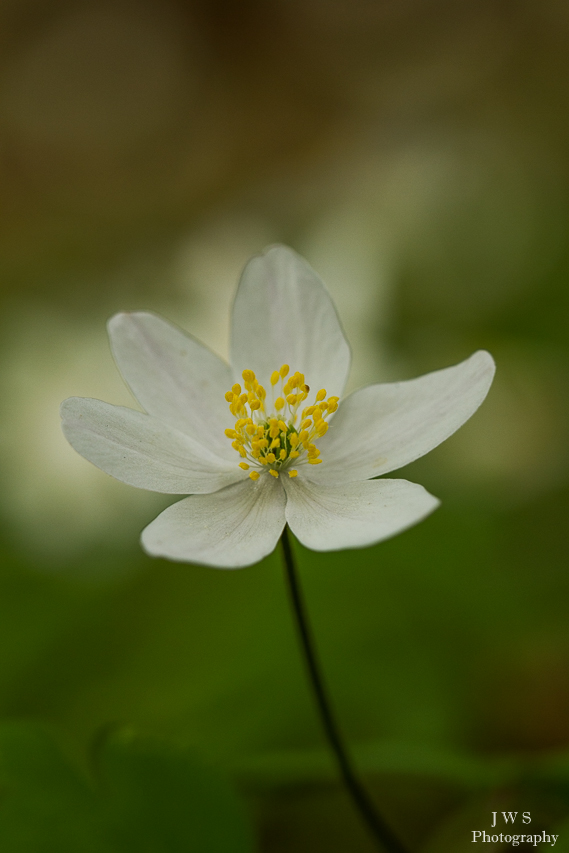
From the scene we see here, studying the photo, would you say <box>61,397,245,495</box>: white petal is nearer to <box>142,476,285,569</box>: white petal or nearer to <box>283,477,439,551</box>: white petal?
<box>142,476,285,569</box>: white petal

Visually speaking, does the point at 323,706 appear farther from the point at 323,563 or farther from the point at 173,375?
the point at 323,563

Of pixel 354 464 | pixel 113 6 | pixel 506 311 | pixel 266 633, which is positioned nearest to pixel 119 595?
pixel 266 633

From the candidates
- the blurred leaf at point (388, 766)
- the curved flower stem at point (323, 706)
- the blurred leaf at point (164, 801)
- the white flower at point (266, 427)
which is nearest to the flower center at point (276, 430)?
the white flower at point (266, 427)

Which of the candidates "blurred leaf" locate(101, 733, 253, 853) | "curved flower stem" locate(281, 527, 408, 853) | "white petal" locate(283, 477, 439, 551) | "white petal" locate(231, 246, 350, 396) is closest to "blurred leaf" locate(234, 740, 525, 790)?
"curved flower stem" locate(281, 527, 408, 853)

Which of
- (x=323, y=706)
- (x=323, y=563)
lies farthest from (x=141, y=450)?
(x=323, y=563)

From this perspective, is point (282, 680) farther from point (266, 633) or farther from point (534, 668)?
point (534, 668)
